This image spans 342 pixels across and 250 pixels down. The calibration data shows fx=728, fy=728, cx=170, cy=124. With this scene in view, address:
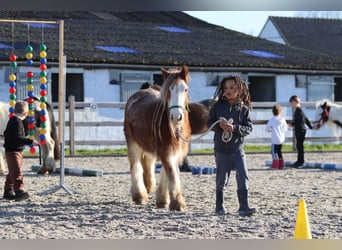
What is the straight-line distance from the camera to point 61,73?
10203 mm

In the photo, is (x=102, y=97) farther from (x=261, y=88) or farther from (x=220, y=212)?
(x=220, y=212)

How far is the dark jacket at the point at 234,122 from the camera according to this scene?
8.14 m

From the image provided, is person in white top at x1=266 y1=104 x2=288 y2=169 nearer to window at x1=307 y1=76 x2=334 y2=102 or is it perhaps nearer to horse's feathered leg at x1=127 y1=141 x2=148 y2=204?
horse's feathered leg at x1=127 y1=141 x2=148 y2=204


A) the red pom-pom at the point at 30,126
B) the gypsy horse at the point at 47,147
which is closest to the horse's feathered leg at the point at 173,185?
the red pom-pom at the point at 30,126

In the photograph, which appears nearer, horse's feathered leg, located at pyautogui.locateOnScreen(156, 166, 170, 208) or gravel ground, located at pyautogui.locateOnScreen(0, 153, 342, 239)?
gravel ground, located at pyautogui.locateOnScreen(0, 153, 342, 239)

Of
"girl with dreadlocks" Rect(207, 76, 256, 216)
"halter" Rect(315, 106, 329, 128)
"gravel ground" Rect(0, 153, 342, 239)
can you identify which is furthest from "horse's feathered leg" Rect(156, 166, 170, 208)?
"halter" Rect(315, 106, 329, 128)

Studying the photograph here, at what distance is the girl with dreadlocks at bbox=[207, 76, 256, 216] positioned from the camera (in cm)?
812

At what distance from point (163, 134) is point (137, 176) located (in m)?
0.99

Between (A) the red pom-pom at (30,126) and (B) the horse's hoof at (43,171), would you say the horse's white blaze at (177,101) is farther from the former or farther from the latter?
(B) the horse's hoof at (43,171)

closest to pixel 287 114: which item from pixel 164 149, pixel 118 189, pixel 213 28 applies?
pixel 213 28

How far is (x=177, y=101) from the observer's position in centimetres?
823

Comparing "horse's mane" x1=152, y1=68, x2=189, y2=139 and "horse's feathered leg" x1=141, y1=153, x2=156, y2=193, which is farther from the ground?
"horse's mane" x1=152, y1=68, x2=189, y2=139

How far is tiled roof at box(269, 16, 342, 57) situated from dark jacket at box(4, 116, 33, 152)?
96.5 ft

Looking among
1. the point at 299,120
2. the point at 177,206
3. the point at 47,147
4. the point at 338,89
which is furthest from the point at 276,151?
the point at 338,89
